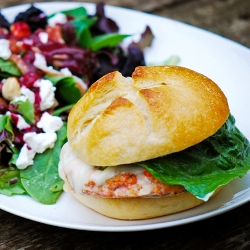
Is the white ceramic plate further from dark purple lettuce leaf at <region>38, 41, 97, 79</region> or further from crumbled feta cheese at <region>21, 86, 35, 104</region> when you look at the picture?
crumbled feta cheese at <region>21, 86, 35, 104</region>

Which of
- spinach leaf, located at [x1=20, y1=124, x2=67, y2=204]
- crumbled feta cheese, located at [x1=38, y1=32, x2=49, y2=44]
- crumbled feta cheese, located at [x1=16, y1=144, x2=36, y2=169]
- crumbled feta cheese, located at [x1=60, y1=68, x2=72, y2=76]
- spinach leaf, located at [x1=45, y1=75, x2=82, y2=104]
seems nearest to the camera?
spinach leaf, located at [x1=20, y1=124, x2=67, y2=204]

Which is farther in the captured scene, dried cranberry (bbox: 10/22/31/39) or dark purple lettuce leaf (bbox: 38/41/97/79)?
dried cranberry (bbox: 10/22/31/39)

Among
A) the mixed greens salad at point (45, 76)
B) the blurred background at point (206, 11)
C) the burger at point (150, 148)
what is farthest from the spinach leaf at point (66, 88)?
the blurred background at point (206, 11)

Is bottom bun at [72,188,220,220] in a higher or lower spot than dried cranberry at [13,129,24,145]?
higher

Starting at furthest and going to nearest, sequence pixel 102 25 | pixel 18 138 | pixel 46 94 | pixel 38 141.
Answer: pixel 102 25 < pixel 46 94 < pixel 18 138 < pixel 38 141

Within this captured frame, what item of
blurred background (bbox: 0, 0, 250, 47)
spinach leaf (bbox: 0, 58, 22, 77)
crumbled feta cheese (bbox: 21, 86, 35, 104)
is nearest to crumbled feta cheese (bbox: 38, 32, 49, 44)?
spinach leaf (bbox: 0, 58, 22, 77)

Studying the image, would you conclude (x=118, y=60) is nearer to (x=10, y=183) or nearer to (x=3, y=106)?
(x=3, y=106)

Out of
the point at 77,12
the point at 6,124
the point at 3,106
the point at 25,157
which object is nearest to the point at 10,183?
the point at 25,157
